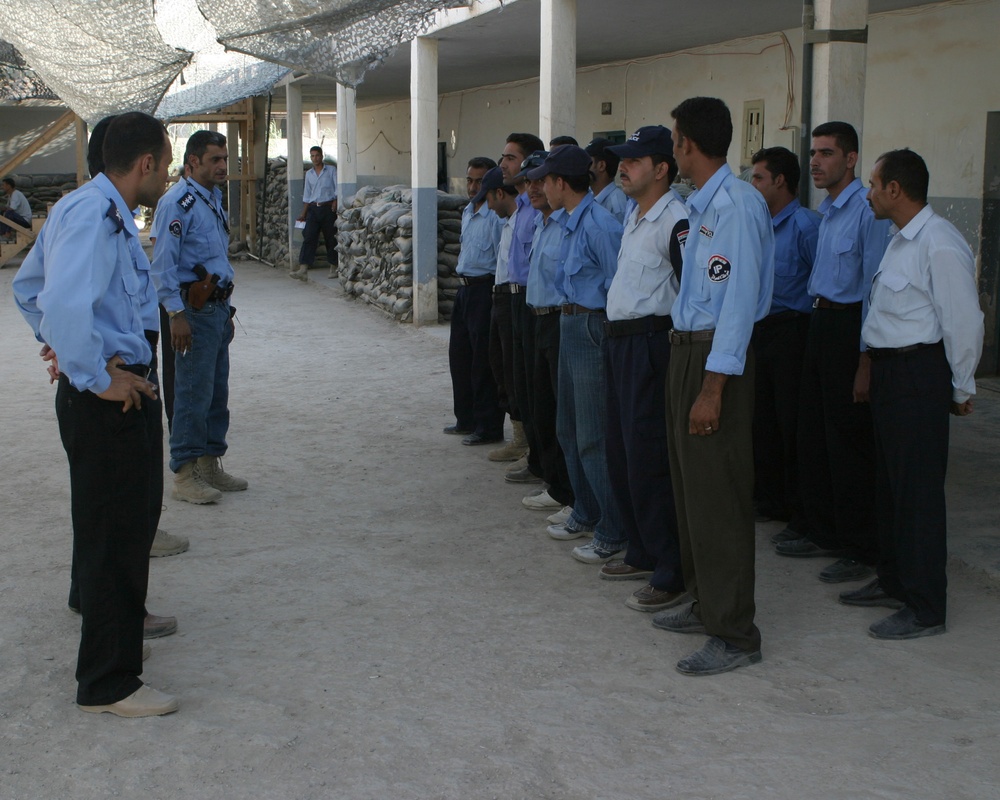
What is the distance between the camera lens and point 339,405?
26.3ft

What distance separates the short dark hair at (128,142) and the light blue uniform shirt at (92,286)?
0.07m

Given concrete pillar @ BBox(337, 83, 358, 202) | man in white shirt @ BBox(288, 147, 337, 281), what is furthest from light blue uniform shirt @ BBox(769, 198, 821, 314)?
man in white shirt @ BBox(288, 147, 337, 281)

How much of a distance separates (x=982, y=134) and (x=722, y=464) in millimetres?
5906

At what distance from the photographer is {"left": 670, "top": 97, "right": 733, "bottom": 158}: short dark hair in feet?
11.6

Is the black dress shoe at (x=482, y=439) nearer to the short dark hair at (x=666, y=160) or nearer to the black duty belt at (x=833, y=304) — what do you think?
the black duty belt at (x=833, y=304)

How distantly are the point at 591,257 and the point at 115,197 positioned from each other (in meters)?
2.02

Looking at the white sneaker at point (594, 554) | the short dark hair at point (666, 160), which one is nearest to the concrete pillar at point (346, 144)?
the white sneaker at point (594, 554)

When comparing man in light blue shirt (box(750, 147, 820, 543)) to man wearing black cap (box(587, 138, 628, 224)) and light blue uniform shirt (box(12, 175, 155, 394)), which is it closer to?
man wearing black cap (box(587, 138, 628, 224))

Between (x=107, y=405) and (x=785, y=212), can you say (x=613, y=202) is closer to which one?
(x=785, y=212)

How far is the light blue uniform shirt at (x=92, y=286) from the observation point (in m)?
3.01

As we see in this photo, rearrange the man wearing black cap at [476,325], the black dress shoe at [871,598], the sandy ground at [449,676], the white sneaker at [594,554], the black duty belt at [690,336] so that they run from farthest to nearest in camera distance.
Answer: the man wearing black cap at [476,325]
the white sneaker at [594,554]
the black dress shoe at [871,598]
the black duty belt at [690,336]
the sandy ground at [449,676]

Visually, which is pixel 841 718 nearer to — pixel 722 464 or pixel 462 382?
pixel 722 464

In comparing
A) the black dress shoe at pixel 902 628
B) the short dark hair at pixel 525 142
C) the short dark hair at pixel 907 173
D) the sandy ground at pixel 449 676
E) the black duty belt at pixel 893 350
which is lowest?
the sandy ground at pixel 449 676

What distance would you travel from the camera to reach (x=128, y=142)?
3320 mm
